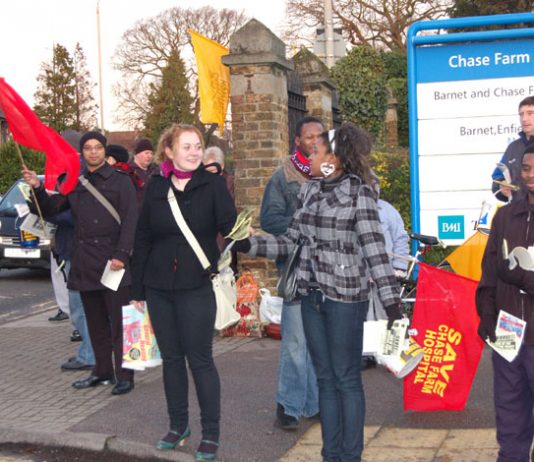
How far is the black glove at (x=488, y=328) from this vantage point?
4.36 meters

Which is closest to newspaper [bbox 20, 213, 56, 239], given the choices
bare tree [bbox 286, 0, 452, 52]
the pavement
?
the pavement

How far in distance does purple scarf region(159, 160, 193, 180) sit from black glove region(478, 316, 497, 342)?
1862 mm

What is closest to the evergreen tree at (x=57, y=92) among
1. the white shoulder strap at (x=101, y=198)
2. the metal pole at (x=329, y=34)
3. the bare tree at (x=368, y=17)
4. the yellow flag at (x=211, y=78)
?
the bare tree at (x=368, y=17)

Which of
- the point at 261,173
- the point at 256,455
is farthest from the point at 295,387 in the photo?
the point at 261,173

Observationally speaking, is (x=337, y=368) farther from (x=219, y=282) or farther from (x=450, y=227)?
(x=450, y=227)

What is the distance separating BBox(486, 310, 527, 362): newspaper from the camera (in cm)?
425

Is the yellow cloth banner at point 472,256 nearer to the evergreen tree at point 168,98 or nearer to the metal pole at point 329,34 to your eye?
the metal pole at point 329,34

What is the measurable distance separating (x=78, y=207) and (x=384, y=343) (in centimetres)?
308

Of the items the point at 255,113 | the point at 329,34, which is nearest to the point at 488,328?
the point at 255,113

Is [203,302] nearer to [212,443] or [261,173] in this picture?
[212,443]

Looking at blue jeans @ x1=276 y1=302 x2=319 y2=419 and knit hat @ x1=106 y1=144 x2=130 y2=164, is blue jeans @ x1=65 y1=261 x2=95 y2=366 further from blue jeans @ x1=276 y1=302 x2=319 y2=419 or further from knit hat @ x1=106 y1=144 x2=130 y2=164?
blue jeans @ x1=276 y1=302 x2=319 y2=419

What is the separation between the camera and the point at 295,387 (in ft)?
19.1

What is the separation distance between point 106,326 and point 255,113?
9.37 ft

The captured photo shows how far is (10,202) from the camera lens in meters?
16.5
